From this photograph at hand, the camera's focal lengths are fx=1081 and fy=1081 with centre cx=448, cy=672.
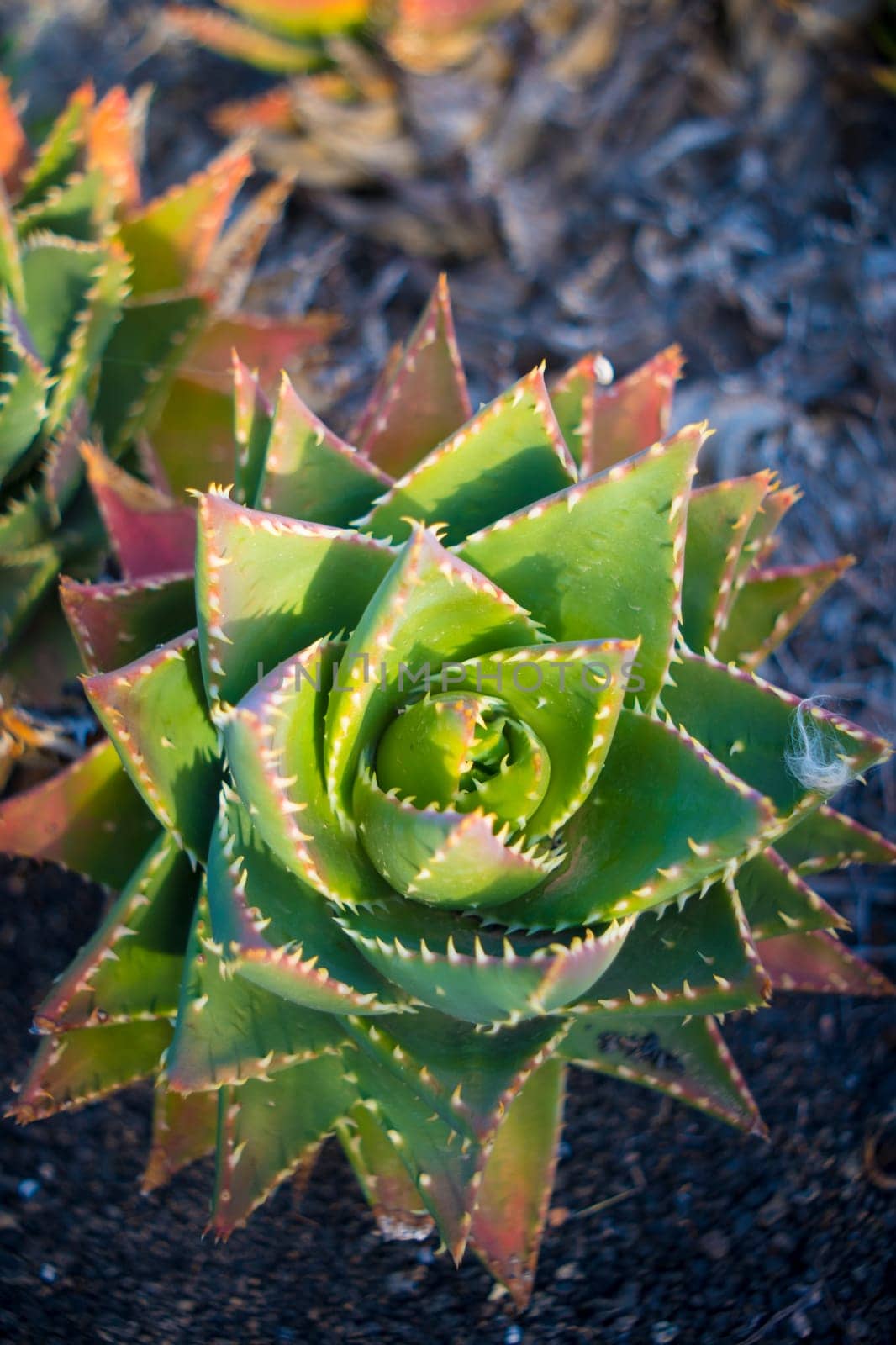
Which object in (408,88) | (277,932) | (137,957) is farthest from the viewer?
(408,88)

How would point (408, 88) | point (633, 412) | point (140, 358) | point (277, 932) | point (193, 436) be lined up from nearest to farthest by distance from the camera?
point (277, 932)
point (633, 412)
point (140, 358)
point (193, 436)
point (408, 88)

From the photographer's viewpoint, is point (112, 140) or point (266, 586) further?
point (112, 140)

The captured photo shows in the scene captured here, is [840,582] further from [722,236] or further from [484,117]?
[484,117]

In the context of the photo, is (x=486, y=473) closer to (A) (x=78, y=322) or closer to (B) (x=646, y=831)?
(B) (x=646, y=831)

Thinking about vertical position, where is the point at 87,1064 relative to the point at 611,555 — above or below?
below

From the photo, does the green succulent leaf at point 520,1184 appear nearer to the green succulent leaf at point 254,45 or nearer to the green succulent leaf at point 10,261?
the green succulent leaf at point 10,261

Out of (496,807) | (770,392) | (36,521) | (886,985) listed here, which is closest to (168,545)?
(36,521)

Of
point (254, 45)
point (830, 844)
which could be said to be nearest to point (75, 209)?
point (254, 45)

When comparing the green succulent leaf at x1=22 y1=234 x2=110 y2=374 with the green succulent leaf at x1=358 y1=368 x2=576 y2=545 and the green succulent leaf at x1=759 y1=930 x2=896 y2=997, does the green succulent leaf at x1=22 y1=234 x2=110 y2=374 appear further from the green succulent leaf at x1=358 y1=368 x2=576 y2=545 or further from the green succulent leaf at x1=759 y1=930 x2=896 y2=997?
the green succulent leaf at x1=759 y1=930 x2=896 y2=997
